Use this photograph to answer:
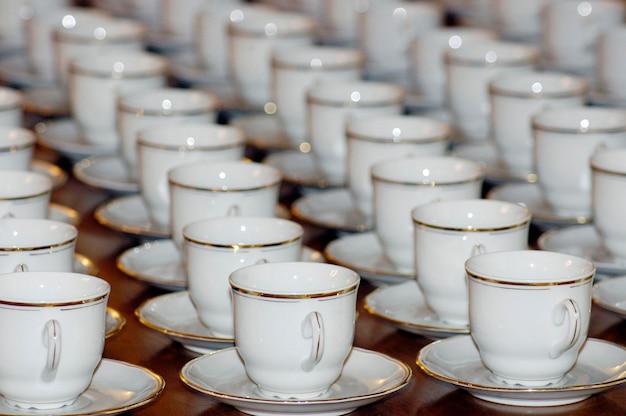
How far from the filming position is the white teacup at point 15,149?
45.2 inches

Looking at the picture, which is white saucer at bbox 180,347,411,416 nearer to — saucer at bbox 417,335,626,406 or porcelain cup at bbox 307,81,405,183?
saucer at bbox 417,335,626,406

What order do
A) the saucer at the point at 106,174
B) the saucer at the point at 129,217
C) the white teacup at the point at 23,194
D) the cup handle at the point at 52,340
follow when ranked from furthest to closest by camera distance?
the saucer at the point at 106,174, the saucer at the point at 129,217, the white teacup at the point at 23,194, the cup handle at the point at 52,340

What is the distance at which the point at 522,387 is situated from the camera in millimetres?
822

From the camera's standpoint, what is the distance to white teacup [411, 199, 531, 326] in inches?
36.2

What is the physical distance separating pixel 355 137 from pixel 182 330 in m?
0.33

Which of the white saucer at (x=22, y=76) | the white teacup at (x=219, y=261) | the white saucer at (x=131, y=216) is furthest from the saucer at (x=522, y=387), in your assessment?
the white saucer at (x=22, y=76)

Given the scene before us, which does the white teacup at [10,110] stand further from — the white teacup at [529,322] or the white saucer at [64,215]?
the white teacup at [529,322]

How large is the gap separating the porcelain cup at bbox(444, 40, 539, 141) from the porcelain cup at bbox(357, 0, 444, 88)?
0.26 m

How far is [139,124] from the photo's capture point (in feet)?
4.17

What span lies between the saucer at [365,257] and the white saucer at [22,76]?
0.72 metres

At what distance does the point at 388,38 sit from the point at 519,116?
18.5 inches

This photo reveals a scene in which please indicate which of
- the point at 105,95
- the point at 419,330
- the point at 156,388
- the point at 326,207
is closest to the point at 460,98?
the point at 326,207

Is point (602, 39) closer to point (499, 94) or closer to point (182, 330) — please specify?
point (499, 94)

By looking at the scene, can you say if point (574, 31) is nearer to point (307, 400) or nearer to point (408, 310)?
point (408, 310)
